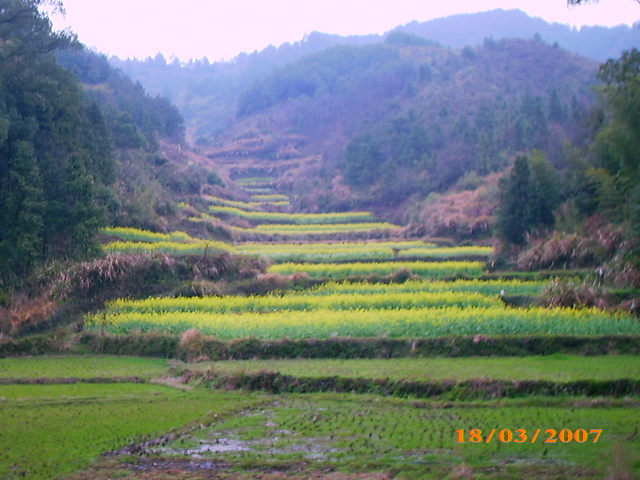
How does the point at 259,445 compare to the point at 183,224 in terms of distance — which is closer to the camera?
the point at 259,445

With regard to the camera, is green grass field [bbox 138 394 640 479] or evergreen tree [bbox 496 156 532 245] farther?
evergreen tree [bbox 496 156 532 245]

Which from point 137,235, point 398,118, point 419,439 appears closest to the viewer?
point 419,439

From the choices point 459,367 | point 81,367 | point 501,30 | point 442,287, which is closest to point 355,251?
point 442,287

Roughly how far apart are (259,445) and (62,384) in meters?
6.76

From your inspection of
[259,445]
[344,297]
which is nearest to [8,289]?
→ [344,297]

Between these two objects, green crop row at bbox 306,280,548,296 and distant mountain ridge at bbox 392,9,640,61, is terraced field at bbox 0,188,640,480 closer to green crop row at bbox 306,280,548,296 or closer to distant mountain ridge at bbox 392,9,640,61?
green crop row at bbox 306,280,548,296

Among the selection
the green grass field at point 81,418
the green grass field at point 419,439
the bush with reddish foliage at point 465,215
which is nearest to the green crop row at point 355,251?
the bush with reddish foliage at point 465,215

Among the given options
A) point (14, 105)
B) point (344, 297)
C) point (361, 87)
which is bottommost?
point (344, 297)

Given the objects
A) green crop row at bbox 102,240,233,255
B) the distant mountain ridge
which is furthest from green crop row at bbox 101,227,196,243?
the distant mountain ridge

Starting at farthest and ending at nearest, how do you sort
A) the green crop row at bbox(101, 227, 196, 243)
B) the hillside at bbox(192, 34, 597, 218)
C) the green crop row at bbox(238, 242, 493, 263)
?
1. the hillside at bbox(192, 34, 597, 218)
2. the green crop row at bbox(238, 242, 493, 263)
3. the green crop row at bbox(101, 227, 196, 243)

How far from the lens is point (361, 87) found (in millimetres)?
87000

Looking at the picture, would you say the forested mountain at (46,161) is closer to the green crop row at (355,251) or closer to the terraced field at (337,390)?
the terraced field at (337,390)

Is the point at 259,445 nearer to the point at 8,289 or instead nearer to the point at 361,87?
the point at 8,289

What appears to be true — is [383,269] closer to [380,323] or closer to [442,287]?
[442,287]
